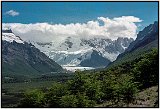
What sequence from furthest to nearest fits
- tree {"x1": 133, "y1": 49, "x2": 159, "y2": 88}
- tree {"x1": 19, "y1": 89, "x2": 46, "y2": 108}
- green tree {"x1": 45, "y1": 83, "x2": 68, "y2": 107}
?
tree {"x1": 19, "y1": 89, "x2": 46, "y2": 108}
green tree {"x1": 45, "y1": 83, "x2": 68, "y2": 107}
tree {"x1": 133, "y1": 49, "x2": 159, "y2": 88}

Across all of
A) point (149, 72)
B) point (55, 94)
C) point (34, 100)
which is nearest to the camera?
point (149, 72)

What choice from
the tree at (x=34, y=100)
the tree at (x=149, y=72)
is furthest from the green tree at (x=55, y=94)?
the tree at (x=149, y=72)

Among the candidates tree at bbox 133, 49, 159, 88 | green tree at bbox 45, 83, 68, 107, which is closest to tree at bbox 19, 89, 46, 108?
green tree at bbox 45, 83, 68, 107

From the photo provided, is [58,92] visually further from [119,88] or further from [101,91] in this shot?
[119,88]

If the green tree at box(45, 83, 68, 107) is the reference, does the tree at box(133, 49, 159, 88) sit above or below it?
above

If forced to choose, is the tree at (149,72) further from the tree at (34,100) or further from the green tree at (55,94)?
the tree at (34,100)

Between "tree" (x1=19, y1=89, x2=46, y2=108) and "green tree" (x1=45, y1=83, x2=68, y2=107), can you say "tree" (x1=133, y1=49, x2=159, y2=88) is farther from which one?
"tree" (x1=19, y1=89, x2=46, y2=108)

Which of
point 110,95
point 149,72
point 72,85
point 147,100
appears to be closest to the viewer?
point 147,100

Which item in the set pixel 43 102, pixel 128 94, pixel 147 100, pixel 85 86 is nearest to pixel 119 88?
pixel 128 94

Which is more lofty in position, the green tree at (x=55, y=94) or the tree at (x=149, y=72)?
the tree at (x=149, y=72)

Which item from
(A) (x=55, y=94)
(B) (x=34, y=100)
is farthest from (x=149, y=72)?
(B) (x=34, y=100)

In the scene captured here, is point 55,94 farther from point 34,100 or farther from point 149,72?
point 149,72
